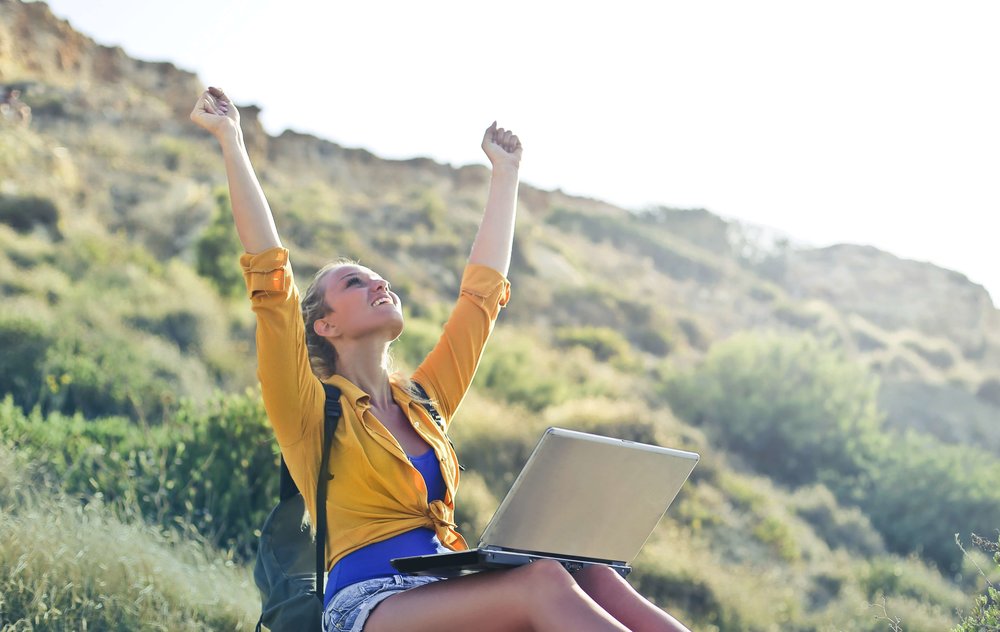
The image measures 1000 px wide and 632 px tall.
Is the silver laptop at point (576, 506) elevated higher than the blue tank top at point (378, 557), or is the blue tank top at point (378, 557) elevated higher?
the silver laptop at point (576, 506)

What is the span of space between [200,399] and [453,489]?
6.78 meters

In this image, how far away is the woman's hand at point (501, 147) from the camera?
359 cm

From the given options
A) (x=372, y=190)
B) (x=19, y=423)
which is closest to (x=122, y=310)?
(x=19, y=423)

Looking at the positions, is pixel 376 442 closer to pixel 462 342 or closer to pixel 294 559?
pixel 294 559

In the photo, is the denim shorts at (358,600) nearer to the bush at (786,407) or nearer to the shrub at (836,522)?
the shrub at (836,522)

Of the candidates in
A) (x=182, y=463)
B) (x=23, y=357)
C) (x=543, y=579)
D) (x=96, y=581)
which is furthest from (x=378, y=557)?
(x=23, y=357)

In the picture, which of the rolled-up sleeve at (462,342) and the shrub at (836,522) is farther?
the shrub at (836,522)

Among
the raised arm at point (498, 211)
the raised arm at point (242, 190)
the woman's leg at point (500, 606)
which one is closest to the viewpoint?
the woman's leg at point (500, 606)

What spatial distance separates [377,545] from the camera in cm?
273

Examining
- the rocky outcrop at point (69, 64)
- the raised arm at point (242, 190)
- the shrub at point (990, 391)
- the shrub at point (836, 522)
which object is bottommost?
the shrub at point (836, 522)

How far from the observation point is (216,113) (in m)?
2.97

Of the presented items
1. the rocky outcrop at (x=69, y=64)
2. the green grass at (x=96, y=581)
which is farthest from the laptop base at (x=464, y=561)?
the rocky outcrop at (x=69, y=64)

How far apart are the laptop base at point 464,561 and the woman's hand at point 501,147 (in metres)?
1.51

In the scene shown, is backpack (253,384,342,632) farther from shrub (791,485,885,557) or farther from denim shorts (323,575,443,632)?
shrub (791,485,885,557)
